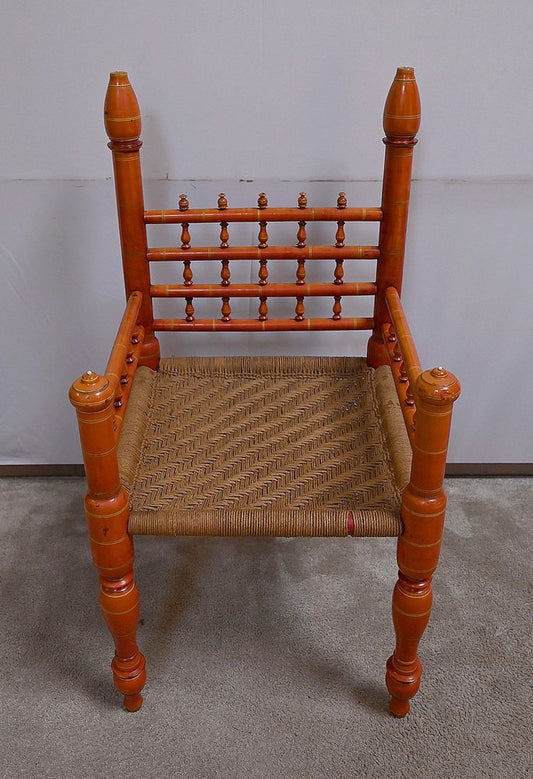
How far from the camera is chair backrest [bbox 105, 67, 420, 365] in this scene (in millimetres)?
1309

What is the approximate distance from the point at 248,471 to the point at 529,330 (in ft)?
2.71

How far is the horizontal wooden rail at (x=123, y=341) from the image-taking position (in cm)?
121

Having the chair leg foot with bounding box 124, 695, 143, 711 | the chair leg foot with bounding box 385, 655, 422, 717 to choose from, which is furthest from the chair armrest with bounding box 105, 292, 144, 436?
the chair leg foot with bounding box 385, 655, 422, 717

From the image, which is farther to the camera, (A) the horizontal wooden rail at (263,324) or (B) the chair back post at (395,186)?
(A) the horizontal wooden rail at (263,324)

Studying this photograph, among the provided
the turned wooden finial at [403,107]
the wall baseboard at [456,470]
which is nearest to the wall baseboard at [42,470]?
the wall baseboard at [456,470]

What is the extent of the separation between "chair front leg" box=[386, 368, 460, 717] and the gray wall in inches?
26.3

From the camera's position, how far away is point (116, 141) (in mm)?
1329

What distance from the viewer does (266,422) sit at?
4.57 ft

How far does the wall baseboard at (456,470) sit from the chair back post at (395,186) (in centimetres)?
54

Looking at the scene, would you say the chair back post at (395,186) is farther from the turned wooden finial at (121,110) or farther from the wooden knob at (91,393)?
the wooden knob at (91,393)

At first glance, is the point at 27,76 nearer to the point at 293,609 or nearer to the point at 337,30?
the point at 337,30

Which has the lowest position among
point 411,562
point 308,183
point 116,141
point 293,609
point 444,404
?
point 293,609

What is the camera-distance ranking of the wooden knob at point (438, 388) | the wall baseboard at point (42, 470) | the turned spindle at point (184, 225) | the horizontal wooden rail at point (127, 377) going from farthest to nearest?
the wall baseboard at point (42, 470) → the turned spindle at point (184, 225) → the horizontal wooden rail at point (127, 377) → the wooden knob at point (438, 388)

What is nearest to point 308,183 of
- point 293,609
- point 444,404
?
point 444,404
